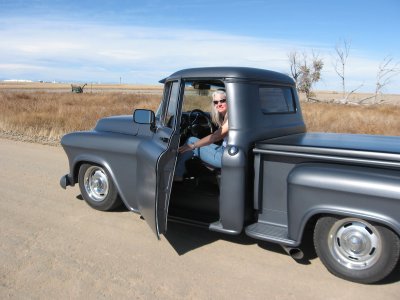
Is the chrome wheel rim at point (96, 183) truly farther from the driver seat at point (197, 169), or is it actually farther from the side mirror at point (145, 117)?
the driver seat at point (197, 169)

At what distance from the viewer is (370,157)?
3152 mm

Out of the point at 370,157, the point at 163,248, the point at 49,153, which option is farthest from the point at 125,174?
the point at 49,153

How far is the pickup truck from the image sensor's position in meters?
3.17

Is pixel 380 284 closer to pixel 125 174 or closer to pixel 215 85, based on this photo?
pixel 215 85

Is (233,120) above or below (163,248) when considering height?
above

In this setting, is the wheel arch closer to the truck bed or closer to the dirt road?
the dirt road

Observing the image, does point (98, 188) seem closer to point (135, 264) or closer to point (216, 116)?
point (135, 264)

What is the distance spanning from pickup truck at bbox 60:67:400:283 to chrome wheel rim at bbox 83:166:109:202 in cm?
2

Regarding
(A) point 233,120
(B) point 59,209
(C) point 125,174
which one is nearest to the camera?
(A) point 233,120

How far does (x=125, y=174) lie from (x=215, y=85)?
1.40 meters

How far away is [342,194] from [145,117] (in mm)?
2123

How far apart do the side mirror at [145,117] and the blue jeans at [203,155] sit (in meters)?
0.43

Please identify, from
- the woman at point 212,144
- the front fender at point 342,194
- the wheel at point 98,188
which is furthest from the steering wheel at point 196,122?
the front fender at point 342,194

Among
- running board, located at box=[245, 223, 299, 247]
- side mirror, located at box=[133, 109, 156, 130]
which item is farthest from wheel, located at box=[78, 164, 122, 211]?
running board, located at box=[245, 223, 299, 247]
